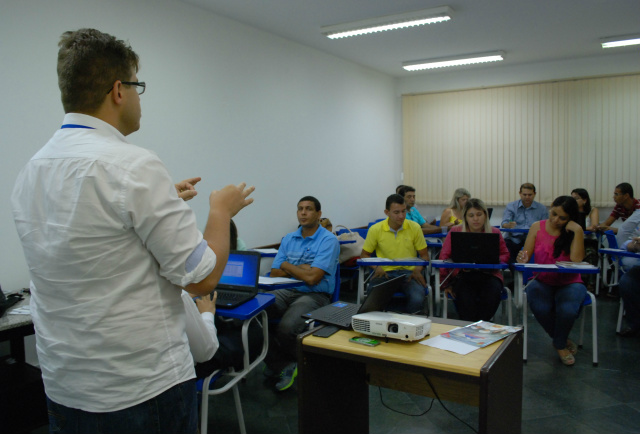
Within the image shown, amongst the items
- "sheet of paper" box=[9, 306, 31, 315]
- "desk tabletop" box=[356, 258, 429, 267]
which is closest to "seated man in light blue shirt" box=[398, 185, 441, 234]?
"desk tabletop" box=[356, 258, 429, 267]

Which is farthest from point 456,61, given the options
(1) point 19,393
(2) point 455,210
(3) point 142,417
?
(3) point 142,417

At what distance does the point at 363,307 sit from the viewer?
6.61 ft

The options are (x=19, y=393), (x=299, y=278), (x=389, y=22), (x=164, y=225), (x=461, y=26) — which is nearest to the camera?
(x=164, y=225)

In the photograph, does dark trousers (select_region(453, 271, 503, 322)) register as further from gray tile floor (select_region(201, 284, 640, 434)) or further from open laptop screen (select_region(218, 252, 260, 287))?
open laptop screen (select_region(218, 252, 260, 287))

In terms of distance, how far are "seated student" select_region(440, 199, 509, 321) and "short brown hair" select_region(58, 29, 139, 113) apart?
11.9 feet

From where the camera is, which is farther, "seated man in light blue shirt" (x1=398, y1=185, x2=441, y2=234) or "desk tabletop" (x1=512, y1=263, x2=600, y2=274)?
"seated man in light blue shirt" (x1=398, y1=185, x2=441, y2=234)

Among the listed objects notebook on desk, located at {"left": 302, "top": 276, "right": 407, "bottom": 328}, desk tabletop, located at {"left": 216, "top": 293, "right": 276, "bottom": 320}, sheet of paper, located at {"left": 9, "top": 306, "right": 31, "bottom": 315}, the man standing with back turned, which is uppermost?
the man standing with back turned

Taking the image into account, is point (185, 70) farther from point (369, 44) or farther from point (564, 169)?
point (564, 169)

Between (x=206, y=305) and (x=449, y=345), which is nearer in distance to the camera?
(x=206, y=305)

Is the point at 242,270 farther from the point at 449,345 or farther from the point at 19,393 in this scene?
the point at 449,345

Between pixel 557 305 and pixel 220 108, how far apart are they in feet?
11.8

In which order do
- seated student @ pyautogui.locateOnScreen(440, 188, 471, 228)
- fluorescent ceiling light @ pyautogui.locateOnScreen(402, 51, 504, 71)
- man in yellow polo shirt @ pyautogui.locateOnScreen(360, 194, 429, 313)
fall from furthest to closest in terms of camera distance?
fluorescent ceiling light @ pyautogui.locateOnScreen(402, 51, 504, 71) < seated student @ pyautogui.locateOnScreen(440, 188, 471, 228) < man in yellow polo shirt @ pyautogui.locateOnScreen(360, 194, 429, 313)

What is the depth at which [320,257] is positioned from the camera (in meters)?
3.83

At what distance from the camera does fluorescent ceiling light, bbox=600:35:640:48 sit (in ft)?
20.8
